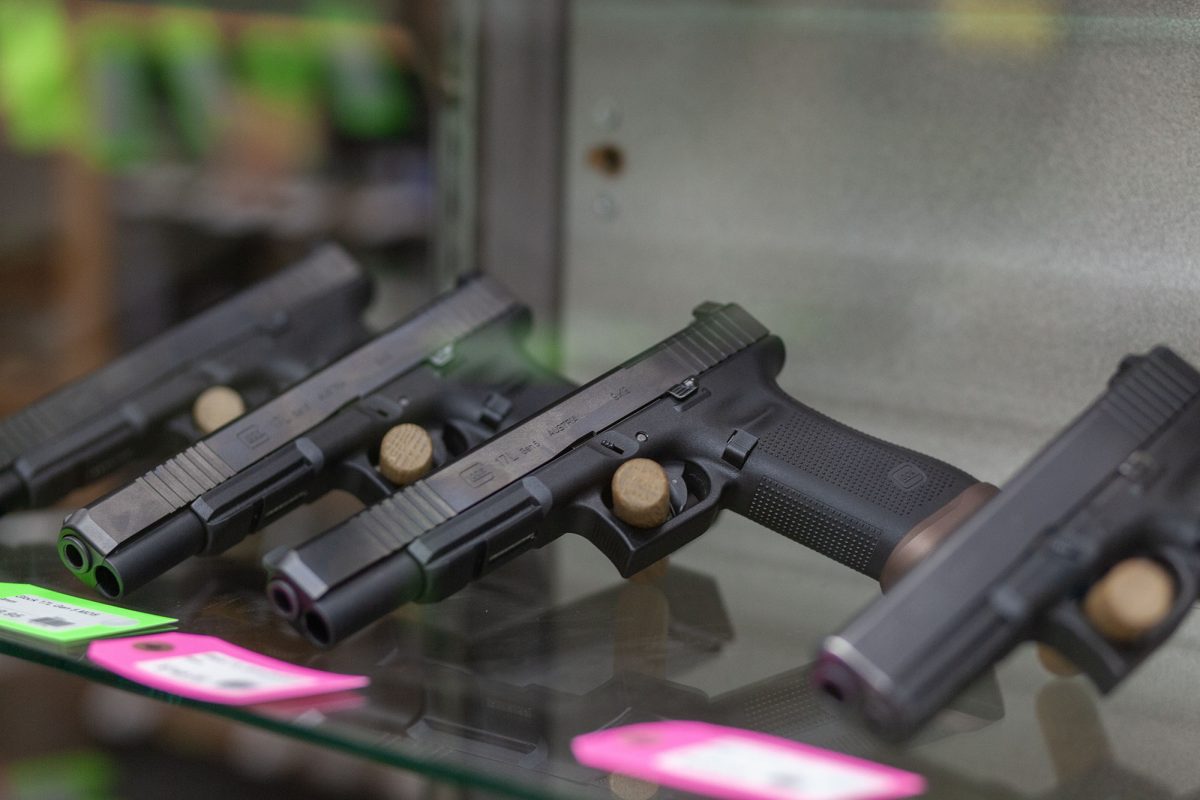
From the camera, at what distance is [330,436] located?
3.42ft

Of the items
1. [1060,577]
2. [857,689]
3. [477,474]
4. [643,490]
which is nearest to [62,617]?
[477,474]

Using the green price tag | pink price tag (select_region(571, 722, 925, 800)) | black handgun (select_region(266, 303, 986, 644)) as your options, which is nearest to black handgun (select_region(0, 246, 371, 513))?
the green price tag

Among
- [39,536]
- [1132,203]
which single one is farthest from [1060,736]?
[39,536]

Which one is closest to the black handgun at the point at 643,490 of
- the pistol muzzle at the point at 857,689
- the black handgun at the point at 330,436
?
the black handgun at the point at 330,436

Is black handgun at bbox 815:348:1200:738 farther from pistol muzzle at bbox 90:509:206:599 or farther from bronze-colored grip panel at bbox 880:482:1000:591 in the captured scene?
pistol muzzle at bbox 90:509:206:599

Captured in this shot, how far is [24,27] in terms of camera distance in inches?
63.1

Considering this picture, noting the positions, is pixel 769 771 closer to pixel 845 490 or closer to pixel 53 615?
pixel 845 490

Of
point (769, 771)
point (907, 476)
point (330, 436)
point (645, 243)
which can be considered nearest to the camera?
point (769, 771)

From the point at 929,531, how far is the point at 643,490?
0.20m

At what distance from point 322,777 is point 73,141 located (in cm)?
89

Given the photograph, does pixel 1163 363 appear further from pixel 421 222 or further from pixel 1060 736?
pixel 421 222

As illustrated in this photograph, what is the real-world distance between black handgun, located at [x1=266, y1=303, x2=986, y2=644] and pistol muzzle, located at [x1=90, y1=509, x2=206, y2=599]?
0.15 m

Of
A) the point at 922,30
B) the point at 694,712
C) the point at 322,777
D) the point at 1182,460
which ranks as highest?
the point at 922,30

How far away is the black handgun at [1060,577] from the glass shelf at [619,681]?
0.19ft
